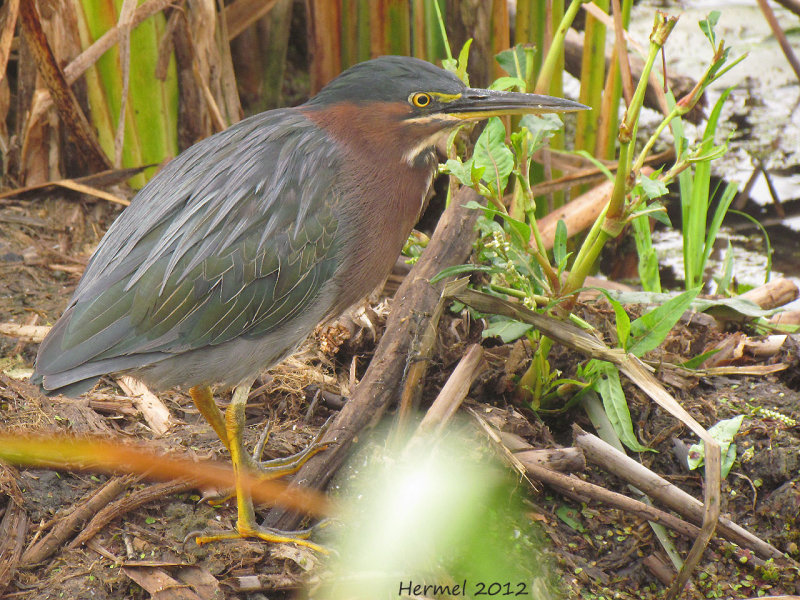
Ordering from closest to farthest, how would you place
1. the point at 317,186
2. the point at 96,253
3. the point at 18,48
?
the point at 317,186 < the point at 96,253 < the point at 18,48

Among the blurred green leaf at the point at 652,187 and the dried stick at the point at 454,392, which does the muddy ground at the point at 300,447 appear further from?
the blurred green leaf at the point at 652,187

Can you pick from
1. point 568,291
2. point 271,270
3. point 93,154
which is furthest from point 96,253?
point 568,291

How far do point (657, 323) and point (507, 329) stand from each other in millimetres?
551

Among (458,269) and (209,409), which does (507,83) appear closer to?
(458,269)

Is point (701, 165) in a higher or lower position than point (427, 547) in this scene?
higher

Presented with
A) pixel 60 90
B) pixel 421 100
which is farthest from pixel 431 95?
pixel 60 90

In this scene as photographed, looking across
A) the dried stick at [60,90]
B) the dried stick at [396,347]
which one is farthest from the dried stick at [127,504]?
the dried stick at [60,90]

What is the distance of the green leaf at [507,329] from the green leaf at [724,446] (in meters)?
0.73

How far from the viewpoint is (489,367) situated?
356 centimetres

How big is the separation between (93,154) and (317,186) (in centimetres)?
209

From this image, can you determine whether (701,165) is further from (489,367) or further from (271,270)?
(271,270)

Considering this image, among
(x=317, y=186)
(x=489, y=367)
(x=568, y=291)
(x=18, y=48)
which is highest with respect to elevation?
(x=18, y=48)

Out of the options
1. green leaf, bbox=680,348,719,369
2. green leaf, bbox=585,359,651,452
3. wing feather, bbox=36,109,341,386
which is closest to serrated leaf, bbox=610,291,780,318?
green leaf, bbox=680,348,719,369

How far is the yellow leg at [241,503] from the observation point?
295cm
